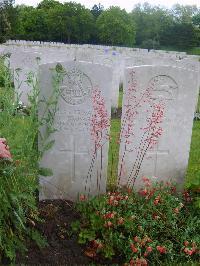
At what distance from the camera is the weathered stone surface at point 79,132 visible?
4.35 metres

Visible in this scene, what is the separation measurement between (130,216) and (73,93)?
1.41 m

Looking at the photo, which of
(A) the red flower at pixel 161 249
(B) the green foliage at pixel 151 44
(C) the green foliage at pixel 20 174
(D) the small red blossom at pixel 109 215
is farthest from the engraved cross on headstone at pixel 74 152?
(B) the green foliage at pixel 151 44

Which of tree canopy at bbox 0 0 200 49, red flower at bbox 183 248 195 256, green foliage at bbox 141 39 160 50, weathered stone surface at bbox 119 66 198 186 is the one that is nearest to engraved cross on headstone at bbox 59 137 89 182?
weathered stone surface at bbox 119 66 198 186

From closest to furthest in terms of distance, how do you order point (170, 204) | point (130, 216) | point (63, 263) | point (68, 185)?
point (63, 263)
point (130, 216)
point (170, 204)
point (68, 185)

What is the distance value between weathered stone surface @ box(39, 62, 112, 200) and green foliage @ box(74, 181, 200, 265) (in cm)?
41

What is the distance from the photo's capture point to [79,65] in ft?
14.2

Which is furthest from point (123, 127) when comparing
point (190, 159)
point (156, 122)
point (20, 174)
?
point (190, 159)

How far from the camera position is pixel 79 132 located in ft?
14.8

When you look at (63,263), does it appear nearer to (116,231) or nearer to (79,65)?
(116,231)

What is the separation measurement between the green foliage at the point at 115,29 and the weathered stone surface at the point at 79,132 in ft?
136

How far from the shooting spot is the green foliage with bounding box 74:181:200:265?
12.4 feet

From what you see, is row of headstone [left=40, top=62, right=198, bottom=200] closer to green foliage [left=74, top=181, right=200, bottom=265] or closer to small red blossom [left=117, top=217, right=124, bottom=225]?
green foliage [left=74, top=181, right=200, bottom=265]

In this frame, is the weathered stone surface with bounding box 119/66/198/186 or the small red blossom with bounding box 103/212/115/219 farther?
the weathered stone surface with bounding box 119/66/198/186

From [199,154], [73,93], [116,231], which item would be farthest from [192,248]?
[199,154]
